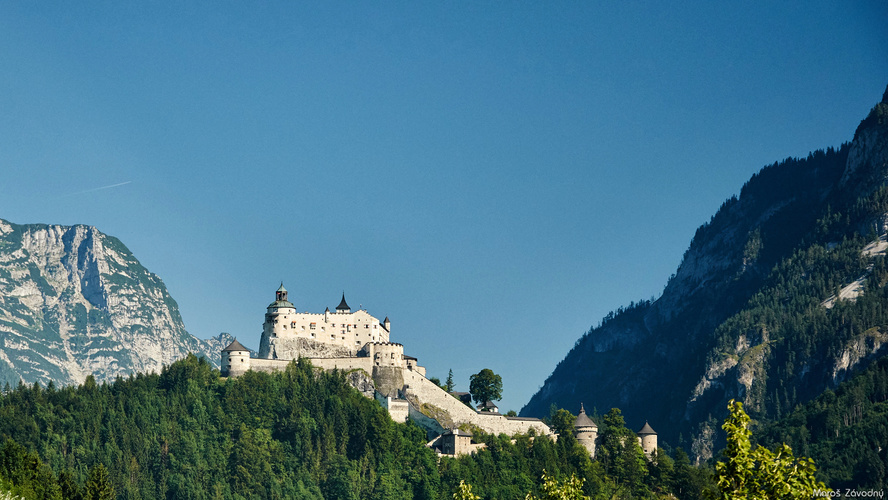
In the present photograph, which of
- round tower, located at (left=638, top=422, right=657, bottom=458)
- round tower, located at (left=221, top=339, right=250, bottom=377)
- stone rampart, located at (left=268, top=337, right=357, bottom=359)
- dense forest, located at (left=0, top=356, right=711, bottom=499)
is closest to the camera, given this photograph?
dense forest, located at (left=0, top=356, right=711, bottom=499)

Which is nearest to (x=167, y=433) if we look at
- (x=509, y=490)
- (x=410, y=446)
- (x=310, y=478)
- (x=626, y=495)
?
(x=310, y=478)

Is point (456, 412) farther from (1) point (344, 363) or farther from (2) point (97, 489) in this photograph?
(2) point (97, 489)

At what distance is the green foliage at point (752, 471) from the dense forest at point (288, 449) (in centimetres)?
11878

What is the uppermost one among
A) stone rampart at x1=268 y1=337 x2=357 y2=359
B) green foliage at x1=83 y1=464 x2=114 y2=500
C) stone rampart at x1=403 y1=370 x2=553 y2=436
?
stone rampart at x1=268 y1=337 x2=357 y2=359

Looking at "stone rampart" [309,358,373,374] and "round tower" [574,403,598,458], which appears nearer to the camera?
"round tower" [574,403,598,458]

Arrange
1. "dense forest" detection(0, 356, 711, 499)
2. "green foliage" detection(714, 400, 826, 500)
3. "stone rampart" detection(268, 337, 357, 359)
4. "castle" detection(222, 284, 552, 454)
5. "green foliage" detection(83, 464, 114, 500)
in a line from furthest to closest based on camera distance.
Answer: "stone rampart" detection(268, 337, 357, 359)
"castle" detection(222, 284, 552, 454)
"dense forest" detection(0, 356, 711, 499)
"green foliage" detection(83, 464, 114, 500)
"green foliage" detection(714, 400, 826, 500)

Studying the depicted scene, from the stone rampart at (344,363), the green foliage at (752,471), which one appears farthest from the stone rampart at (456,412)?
the green foliage at (752,471)

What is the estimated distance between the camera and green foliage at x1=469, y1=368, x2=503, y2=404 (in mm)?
181875

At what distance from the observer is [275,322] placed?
172 metres

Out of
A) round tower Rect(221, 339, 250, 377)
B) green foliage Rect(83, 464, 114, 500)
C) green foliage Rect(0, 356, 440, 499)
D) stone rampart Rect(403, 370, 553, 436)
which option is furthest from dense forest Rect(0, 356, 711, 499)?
green foliage Rect(83, 464, 114, 500)

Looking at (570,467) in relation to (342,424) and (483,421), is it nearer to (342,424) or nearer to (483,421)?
(483,421)

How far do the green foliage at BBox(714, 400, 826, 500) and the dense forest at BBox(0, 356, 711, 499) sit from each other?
390 feet

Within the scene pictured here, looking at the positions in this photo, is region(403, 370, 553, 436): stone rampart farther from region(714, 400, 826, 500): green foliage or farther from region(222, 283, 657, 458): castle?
region(714, 400, 826, 500): green foliage

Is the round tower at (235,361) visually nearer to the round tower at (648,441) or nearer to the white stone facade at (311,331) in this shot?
the white stone facade at (311,331)
